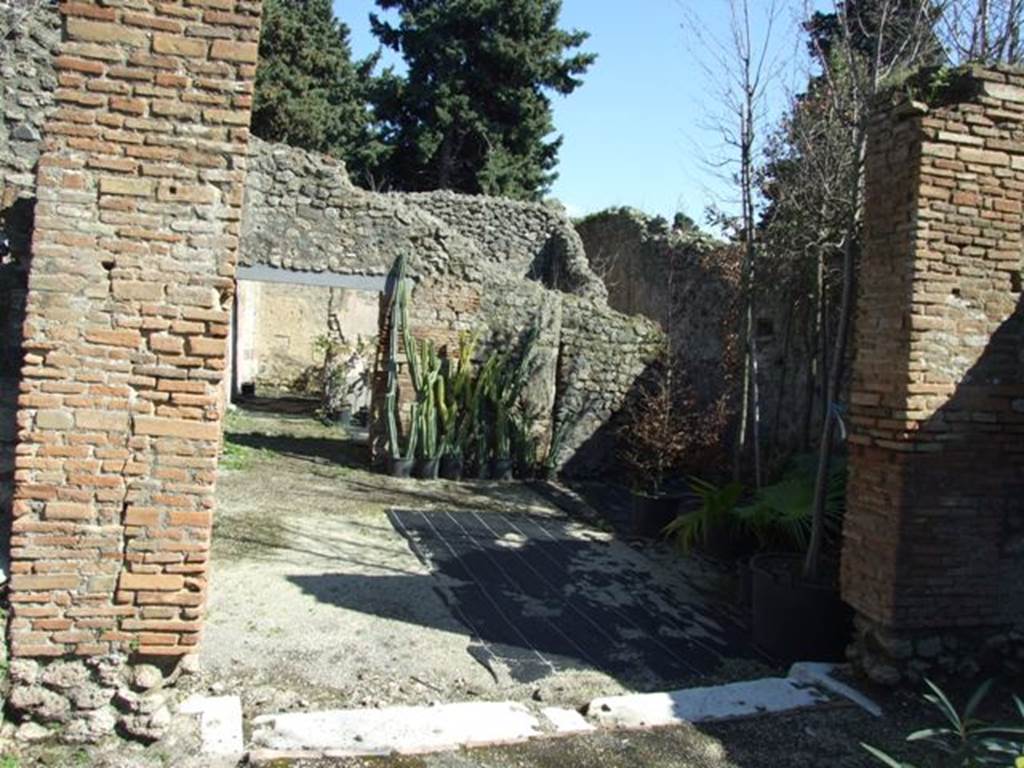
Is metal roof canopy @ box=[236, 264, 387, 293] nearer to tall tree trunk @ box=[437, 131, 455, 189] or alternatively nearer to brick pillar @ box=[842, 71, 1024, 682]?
brick pillar @ box=[842, 71, 1024, 682]

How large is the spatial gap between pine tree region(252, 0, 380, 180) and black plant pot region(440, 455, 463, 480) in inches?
505

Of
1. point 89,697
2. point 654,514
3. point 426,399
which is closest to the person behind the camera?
point 89,697

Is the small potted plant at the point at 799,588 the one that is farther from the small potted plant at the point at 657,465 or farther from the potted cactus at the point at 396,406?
the potted cactus at the point at 396,406

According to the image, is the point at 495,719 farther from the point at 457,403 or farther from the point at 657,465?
the point at 457,403

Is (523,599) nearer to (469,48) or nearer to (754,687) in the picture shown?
(754,687)

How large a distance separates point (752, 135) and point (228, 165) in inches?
→ 201

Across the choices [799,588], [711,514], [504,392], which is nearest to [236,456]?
[504,392]

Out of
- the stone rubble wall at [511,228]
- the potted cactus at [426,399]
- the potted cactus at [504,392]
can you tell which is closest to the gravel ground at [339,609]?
the potted cactus at [426,399]

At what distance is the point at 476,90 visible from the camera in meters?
22.4

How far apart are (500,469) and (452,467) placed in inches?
23.5

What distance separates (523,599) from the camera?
5777 millimetres

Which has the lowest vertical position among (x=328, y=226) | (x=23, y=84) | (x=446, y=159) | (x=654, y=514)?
A: (x=654, y=514)

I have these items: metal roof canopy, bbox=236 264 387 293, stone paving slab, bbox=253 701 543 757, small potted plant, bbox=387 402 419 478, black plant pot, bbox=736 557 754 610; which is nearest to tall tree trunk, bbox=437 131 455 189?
metal roof canopy, bbox=236 264 387 293

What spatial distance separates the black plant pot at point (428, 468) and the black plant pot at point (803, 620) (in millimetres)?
5423
